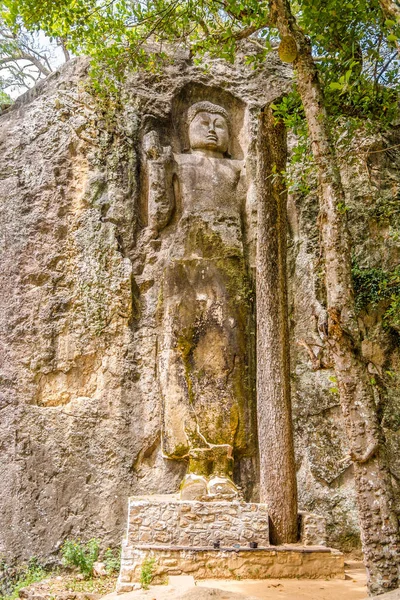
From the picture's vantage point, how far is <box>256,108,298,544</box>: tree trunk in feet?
20.8

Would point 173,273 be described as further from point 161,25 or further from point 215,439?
point 161,25

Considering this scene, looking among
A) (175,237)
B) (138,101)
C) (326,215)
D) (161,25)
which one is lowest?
(326,215)

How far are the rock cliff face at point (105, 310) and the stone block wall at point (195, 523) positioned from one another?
1.41 m

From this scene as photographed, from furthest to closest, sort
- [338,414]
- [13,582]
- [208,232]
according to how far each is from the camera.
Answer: [208,232], [338,414], [13,582]

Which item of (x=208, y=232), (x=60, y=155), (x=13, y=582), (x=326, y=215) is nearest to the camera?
(x=326, y=215)

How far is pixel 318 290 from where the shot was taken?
8.38 metres

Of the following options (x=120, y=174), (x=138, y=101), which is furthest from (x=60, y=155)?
(x=138, y=101)

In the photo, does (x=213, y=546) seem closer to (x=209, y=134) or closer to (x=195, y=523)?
(x=195, y=523)

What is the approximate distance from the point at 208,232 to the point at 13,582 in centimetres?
520

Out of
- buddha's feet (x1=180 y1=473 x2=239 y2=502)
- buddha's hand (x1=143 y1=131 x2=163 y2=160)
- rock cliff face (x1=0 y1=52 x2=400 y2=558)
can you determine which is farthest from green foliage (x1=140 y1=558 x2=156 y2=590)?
buddha's hand (x1=143 y1=131 x2=163 y2=160)

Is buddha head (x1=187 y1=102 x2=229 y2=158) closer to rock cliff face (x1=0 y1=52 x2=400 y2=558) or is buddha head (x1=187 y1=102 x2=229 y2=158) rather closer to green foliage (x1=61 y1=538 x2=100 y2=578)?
rock cliff face (x1=0 y1=52 x2=400 y2=558)

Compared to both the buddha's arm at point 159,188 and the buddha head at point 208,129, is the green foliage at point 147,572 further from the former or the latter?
the buddha head at point 208,129

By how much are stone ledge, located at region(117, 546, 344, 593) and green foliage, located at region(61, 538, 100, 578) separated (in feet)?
4.46

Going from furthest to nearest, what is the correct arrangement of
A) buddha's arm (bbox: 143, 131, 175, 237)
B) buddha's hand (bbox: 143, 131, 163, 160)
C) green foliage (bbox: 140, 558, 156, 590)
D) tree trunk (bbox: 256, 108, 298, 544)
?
buddha's hand (bbox: 143, 131, 163, 160), buddha's arm (bbox: 143, 131, 175, 237), tree trunk (bbox: 256, 108, 298, 544), green foliage (bbox: 140, 558, 156, 590)
